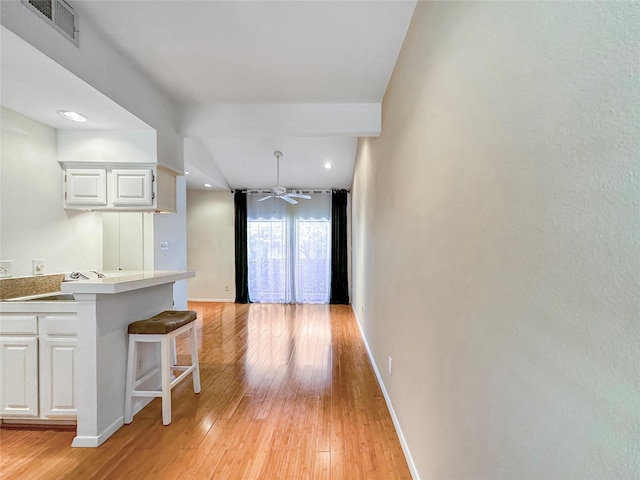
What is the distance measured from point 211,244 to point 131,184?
4.19 metres

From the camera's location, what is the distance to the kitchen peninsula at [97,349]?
1947mm

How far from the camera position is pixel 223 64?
2281 millimetres

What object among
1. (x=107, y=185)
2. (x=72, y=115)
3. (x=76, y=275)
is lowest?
(x=76, y=275)

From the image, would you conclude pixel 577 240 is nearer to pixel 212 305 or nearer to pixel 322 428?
pixel 322 428

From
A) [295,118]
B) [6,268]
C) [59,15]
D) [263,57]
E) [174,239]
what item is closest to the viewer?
[59,15]

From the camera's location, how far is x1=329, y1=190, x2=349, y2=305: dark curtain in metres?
6.57

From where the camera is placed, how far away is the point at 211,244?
6.80 m

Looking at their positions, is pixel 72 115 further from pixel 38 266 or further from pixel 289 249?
pixel 289 249

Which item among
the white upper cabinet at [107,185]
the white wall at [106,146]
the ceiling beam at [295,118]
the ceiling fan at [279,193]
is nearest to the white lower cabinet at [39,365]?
the white upper cabinet at [107,185]

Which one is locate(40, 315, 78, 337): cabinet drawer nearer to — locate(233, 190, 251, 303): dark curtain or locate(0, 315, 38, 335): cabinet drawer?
locate(0, 315, 38, 335): cabinet drawer

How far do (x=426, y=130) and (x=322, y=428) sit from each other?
2.05 metres

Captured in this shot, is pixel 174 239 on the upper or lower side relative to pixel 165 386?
upper

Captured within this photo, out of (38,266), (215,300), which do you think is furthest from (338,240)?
(38,266)

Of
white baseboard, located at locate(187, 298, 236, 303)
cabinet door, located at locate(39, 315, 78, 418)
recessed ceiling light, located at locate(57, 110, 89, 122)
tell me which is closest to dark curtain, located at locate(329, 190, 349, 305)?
white baseboard, located at locate(187, 298, 236, 303)
